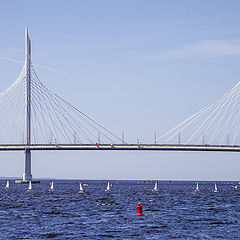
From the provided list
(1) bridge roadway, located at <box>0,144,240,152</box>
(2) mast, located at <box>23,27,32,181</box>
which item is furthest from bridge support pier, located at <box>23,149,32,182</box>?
(1) bridge roadway, located at <box>0,144,240,152</box>

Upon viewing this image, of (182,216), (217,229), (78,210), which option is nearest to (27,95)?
(78,210)

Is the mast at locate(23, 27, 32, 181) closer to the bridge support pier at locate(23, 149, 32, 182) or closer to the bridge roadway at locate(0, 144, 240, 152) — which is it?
the bridge support pier at locate(23, 149, 32, 182)

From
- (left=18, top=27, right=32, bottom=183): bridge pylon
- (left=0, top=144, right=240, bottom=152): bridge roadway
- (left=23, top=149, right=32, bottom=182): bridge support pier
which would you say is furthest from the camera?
(left=23, top=149, right=32, bottom=182): bridge support pier

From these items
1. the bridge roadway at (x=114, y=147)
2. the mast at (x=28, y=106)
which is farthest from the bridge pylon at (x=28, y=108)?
the bridge roadway at (x=114, y=147)

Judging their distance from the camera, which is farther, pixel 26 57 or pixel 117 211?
pixel 26 57

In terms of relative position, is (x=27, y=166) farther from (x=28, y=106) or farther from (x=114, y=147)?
(x=114, y=147)

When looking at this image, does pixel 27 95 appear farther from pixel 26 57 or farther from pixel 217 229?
pixel 217 229

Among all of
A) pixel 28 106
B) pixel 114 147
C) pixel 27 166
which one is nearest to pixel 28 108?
pixel 28 106

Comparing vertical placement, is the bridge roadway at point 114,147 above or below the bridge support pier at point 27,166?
above

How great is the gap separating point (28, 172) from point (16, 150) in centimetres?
721

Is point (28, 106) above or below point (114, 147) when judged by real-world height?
above

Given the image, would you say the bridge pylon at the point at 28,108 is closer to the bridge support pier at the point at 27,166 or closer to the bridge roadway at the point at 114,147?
the bridge support pier at the point at 27,166

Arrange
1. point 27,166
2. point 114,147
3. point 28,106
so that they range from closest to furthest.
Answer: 1. point 114,147
2. point 28,106
3. point 27,166

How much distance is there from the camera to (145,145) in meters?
146
